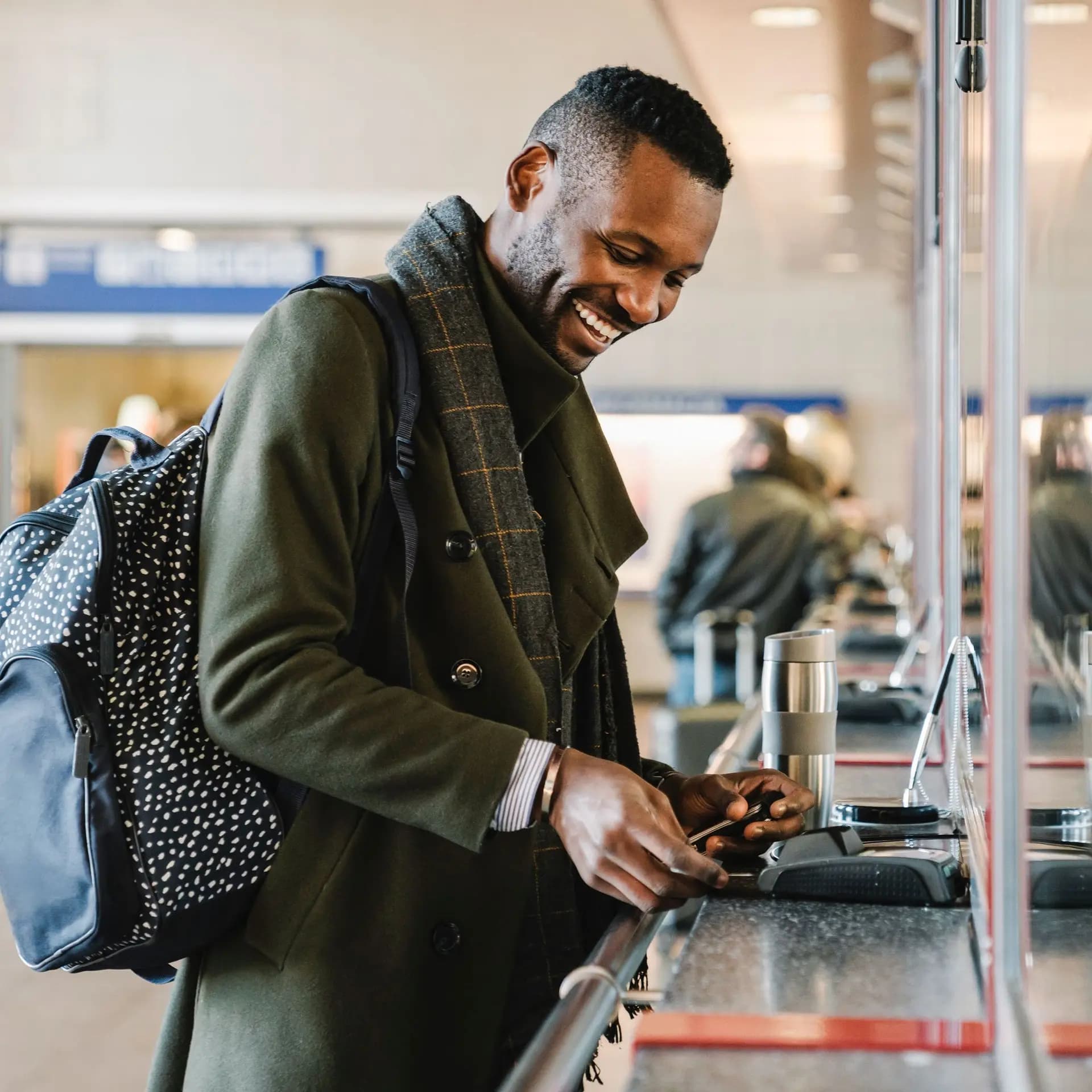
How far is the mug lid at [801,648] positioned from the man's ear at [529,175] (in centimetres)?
52

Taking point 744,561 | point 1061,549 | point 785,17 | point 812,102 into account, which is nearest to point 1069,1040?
point 1061,549

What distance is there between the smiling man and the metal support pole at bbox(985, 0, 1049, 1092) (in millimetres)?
283

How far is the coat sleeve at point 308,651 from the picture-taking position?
1123mm

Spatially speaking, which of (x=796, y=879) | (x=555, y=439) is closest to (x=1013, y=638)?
(x=796, y=879)

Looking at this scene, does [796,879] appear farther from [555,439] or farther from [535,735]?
[555,439]

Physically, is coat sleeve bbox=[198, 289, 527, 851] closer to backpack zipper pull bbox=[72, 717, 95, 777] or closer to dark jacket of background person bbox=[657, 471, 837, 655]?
backpack zipper pull bbox=[72, 717, 95, 777]

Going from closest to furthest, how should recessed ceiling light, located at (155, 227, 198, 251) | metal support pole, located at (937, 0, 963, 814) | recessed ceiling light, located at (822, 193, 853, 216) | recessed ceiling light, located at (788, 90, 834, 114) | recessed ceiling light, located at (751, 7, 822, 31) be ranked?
1. metal support pole, located at (937, 0, 963, 814)
2. recessed ceiling light, located at (751, 7, 822, 31)
3. recessed ceiling light, located at (788, 90, 834, 114)
4. recessed ceiling light, located at (155, 227, 198, 251)
5. recessed ceiling light, located at (822, 193, 853, 216)

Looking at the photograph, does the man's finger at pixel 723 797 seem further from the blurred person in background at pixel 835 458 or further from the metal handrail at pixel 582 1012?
the blurred person in background at pixel 835 458

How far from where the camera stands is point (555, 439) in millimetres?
1528

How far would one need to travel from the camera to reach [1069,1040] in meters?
0.83

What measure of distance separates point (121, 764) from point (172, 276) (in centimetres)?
767

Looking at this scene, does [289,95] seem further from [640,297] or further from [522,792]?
[522,792]

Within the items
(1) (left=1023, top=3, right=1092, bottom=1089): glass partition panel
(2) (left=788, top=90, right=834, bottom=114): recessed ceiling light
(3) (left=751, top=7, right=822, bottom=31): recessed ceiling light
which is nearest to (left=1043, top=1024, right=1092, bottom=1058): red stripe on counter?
(1) (left=1023, top=3, right=1092, bottom=1089): glass partition panel

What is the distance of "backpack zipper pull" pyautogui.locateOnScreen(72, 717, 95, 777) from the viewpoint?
1.11 metres
